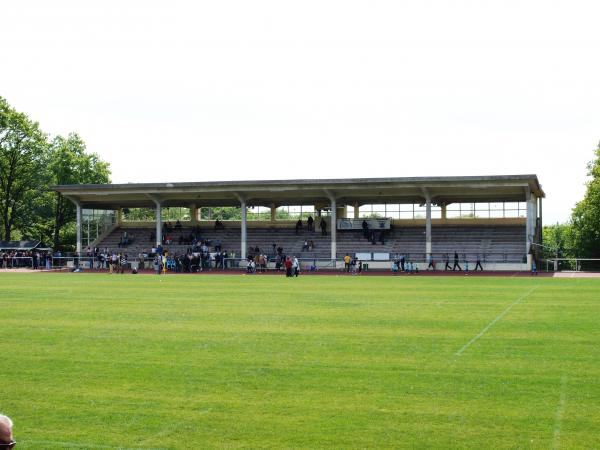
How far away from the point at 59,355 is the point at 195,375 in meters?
3.12

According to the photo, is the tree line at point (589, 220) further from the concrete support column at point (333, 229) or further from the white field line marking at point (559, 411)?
the white field line marking at point (559, 411)

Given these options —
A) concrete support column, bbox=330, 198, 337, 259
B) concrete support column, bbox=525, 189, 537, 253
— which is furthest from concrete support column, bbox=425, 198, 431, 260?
concrete support column, bbox=330, 198, 337, 259

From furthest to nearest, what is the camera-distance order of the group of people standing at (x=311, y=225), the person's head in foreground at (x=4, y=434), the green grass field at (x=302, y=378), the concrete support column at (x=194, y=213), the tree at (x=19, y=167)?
the tree at (x=19, y=167) → the concrete support column at (x=194, y=213) → the group of people standing at (x=311, y=225) → the green grass field at (x=302, y=378) → the person's head in foreground at (x=4, y=434)

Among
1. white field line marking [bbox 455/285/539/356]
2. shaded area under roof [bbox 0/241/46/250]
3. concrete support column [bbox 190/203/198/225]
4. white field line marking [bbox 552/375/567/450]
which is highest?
concrete support column [bbox 190/203/198/225]

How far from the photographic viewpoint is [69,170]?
77.5 m

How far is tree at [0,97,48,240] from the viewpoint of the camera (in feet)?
238

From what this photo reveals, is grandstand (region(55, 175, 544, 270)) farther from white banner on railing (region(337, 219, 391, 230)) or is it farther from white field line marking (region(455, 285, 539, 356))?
white field line marking (region(455, 285, 539, 356))

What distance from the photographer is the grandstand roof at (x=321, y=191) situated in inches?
2007

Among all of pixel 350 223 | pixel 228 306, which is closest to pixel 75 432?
pixel 228 306

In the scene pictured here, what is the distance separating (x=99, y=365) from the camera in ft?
38.7

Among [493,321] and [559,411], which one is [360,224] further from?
[559,411]

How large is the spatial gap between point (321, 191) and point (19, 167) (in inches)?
1382

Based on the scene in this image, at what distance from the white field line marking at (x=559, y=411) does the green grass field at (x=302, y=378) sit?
0.08 ft

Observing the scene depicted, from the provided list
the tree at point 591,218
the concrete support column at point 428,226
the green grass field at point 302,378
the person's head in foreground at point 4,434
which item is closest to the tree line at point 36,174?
the concrete support column at point 428,226
